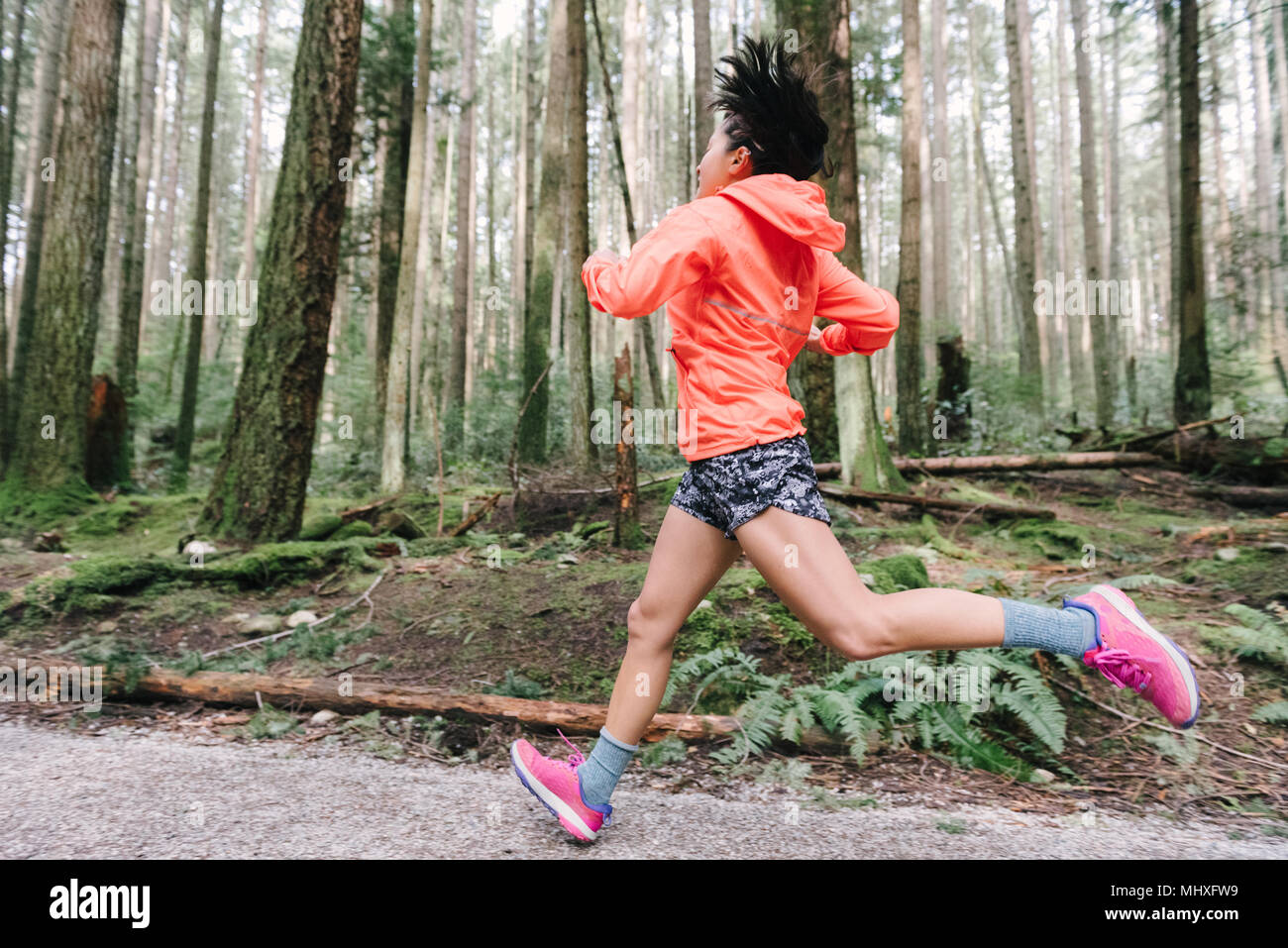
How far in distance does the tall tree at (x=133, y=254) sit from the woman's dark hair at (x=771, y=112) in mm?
10265

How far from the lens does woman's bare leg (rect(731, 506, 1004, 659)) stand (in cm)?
212

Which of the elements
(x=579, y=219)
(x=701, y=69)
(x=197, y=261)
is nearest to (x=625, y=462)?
(x=579, y=219)

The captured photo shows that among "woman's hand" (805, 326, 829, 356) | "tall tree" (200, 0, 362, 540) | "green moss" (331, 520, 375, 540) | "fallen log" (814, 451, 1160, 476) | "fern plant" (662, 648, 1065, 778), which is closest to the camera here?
"woman's hand" (805, 326, 829, 356)

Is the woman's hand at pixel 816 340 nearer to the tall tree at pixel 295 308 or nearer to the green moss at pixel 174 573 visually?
the green moss at pixel 174 573

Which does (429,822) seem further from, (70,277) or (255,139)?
(255,139)

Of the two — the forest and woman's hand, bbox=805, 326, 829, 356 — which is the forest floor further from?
woman's hand, bbox=805, 326, 829, 356

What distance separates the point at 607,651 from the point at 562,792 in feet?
5.96

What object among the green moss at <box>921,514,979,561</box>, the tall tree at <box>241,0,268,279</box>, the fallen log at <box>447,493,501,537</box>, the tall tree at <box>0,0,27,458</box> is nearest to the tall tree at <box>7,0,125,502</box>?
the tall tree at <box>0,0,27,458</box>

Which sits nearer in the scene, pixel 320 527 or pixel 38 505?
pixel 320 527

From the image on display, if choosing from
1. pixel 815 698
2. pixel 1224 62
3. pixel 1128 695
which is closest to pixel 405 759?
pixel 815 698

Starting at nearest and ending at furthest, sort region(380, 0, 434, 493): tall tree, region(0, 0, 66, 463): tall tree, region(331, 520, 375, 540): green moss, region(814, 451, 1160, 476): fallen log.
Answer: region(331, 520, 375, 540): green moss → region(814, 451, 1160, 476): fallen log → region(0, 0, 66, 463): tall tree → region(380, 0, 434, 493): tall tree

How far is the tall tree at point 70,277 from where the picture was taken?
7848 millimetres

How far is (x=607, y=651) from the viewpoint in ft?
13.8

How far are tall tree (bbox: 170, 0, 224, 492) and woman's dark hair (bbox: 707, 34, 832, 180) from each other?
40.1 ft
